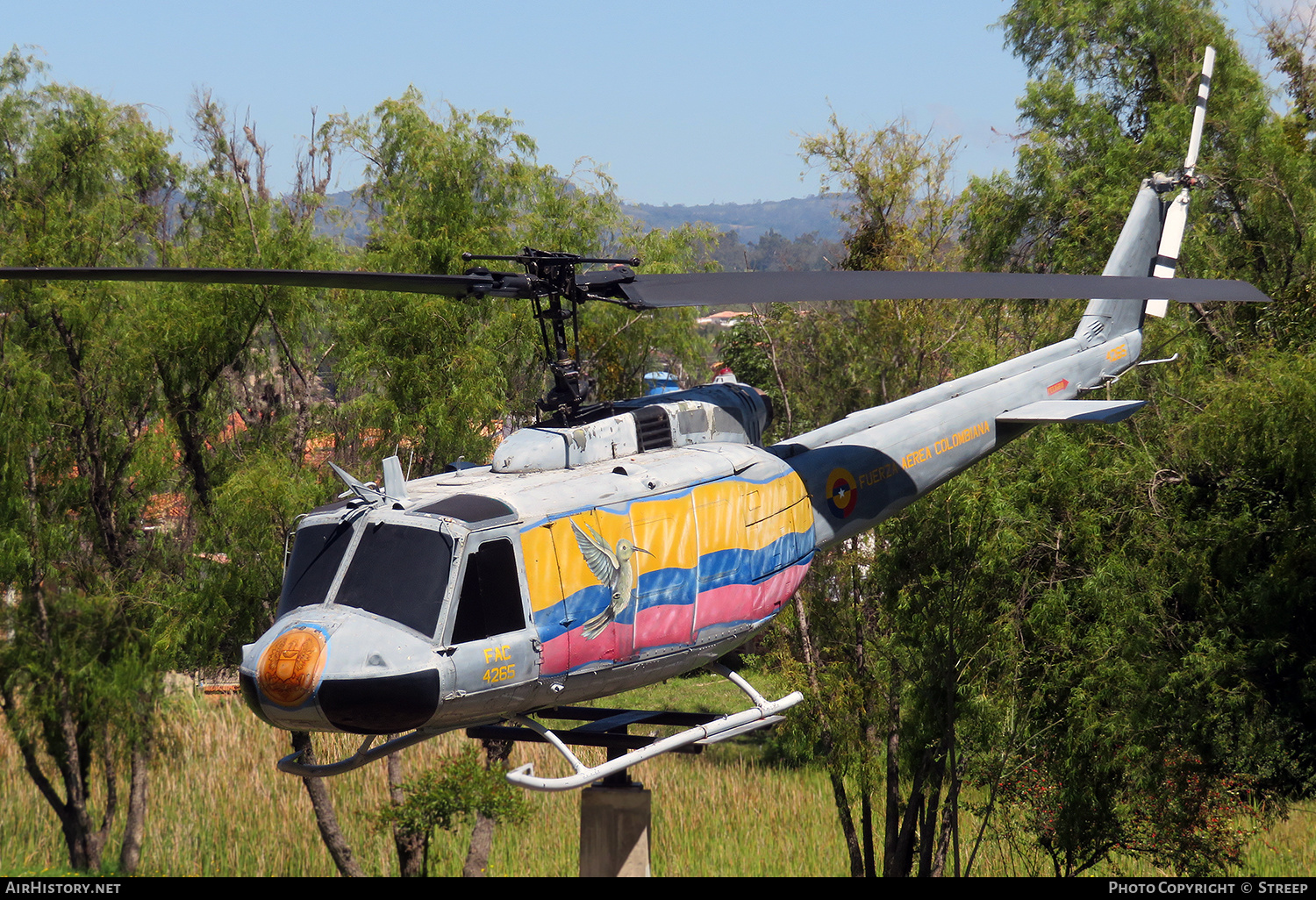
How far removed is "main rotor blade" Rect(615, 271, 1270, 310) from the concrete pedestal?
3.42m

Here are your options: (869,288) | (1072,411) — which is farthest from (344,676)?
(1072,411)

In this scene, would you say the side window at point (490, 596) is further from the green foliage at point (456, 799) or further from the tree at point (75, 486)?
the tree at point (75, 486)

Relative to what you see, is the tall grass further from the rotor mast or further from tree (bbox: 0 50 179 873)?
the rotor mast

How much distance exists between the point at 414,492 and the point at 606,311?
12.0 meters

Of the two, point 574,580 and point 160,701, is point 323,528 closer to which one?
point 574,580

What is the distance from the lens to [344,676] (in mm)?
6125

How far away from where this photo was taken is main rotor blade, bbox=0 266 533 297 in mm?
6605

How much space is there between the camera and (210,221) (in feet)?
59.0

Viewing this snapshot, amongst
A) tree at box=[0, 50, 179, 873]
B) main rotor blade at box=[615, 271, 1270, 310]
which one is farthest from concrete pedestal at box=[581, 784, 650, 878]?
tree at box=[0, 50, 179, 873]

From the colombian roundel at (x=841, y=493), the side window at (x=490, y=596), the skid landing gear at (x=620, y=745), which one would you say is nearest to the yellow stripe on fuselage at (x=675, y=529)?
the side window at (x=490, y=596)

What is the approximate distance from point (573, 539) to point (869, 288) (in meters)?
2.55

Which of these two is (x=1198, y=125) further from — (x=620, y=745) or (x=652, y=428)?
(x=620, y=745)

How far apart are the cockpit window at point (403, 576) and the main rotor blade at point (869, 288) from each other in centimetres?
205

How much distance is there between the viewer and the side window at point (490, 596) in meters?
6.51
